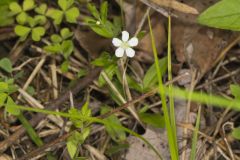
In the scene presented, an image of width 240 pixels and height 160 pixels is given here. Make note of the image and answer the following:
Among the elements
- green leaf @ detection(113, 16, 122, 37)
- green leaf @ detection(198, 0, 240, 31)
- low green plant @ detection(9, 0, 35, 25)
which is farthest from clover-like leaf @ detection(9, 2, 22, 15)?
green leaf @ detection(198, 0, 240, 31)

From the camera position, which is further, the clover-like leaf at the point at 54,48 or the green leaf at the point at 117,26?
the clover-like leaf at the point at 54,48

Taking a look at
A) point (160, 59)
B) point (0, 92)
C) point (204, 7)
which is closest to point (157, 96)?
point (160, 59)

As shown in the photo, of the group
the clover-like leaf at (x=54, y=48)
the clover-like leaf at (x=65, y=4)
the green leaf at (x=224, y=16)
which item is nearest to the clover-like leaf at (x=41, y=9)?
the clover-like leaf at (x=65, y=4)

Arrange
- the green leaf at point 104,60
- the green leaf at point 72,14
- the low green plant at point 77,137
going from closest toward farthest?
the low green plant at point 77,137, the green leaf at point 104,60, the green leaf at point 72,14

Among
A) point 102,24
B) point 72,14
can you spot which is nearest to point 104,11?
point 102,24

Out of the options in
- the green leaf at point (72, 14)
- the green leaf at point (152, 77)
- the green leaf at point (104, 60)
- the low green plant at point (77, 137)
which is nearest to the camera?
the low green plant at point (77, 137)

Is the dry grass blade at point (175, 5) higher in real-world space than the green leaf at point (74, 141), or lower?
higher

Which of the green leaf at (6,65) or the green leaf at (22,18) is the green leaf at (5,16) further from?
the green leaf at (6,65)

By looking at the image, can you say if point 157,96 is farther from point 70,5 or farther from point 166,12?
point 70,5
